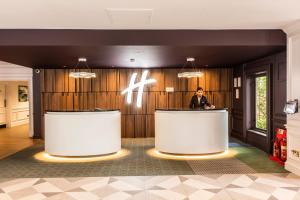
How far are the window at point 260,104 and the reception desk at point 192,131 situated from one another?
198cm

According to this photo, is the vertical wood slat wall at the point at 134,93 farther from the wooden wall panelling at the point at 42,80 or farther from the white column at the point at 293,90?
the white column at the point at 293,90

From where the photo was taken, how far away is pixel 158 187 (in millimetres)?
4566

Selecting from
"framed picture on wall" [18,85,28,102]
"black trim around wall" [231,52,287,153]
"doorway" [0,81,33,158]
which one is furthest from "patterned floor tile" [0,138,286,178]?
"framed picture on wall" [18,85,28,102]

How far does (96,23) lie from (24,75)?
5898 mm

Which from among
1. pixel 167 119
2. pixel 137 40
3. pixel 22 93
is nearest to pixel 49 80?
pixel 167 119

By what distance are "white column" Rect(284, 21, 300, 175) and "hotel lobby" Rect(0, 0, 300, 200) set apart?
22 millimetres

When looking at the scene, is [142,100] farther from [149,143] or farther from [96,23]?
[96,23]

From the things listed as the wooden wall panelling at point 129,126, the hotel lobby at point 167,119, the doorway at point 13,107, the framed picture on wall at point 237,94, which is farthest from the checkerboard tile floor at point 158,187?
the doorway at point 13,107

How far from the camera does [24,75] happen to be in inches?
393

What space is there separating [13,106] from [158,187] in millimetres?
12053

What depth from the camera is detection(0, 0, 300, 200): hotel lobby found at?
446cm

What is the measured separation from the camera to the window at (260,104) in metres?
8.14

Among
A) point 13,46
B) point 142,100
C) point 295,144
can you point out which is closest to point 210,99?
point 142,100

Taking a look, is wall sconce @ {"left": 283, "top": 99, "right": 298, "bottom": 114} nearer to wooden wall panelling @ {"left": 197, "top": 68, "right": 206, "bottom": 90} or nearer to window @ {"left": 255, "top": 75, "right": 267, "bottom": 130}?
window @ {"left": 255, "top": 75, "right": 267, "bottom": 130}
